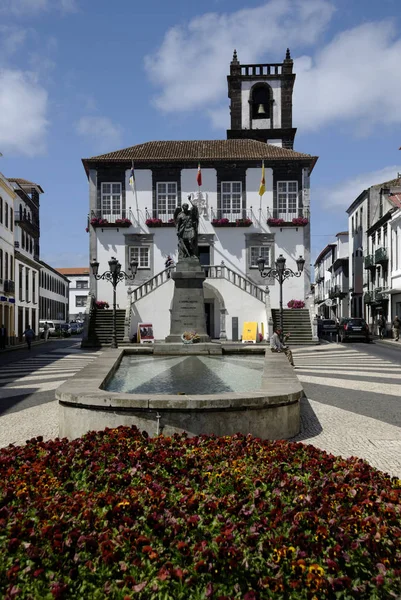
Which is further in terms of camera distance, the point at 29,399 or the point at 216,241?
the point at 216,241

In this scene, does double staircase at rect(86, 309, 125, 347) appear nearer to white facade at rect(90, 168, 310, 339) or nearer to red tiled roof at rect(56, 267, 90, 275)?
white facade at rect(90, 168, 310, 339)

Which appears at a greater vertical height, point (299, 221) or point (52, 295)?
point (299, 221)

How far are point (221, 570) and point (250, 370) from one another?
7926 millimetres

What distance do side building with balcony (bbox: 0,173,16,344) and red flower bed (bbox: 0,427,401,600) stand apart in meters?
31.1

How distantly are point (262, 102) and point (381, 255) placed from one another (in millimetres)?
14649

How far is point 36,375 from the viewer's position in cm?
1573

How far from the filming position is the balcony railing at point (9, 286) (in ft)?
115

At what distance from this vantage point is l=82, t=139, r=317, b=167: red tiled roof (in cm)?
3641

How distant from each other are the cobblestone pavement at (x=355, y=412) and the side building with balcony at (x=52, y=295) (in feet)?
138

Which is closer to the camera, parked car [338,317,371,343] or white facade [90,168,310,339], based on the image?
parked car [338,317,371,343]

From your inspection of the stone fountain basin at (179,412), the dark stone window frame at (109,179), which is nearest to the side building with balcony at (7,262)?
the dark stone window frame at (109,179)

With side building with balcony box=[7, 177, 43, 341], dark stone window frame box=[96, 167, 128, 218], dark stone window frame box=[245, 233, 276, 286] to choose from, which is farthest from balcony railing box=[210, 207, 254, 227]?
side building with balcony box=[7, 177, 43, 341]

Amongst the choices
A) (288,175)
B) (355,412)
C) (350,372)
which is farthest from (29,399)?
(288,175)

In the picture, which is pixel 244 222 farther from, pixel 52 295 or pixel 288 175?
pixel 52 295
